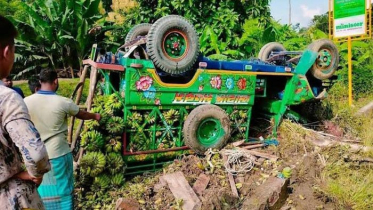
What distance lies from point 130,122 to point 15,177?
3.09 m

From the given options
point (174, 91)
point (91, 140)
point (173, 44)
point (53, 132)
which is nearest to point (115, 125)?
point (91, 140)

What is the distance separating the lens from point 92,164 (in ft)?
14.5

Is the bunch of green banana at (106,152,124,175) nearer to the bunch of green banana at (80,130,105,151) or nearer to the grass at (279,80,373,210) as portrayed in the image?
the bunch of green banana at (80,130,105,151)

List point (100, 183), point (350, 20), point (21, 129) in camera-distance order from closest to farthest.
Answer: point (21, 129) → point (100, 183) → point (350, 20)

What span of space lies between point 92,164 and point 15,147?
2721 mm

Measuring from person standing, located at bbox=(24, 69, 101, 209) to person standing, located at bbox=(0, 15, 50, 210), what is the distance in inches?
66.3

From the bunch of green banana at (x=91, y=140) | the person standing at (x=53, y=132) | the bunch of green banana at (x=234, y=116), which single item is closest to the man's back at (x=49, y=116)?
the person standing at (x=53, y=132)

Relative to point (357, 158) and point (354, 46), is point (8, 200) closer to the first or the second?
point (357, 158)

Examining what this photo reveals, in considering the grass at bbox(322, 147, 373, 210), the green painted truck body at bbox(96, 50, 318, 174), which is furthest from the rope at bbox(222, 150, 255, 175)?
the grass at bbox(322, 147, 373, 210)

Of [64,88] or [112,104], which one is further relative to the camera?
[64,88]

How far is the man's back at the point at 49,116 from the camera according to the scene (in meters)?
3.43

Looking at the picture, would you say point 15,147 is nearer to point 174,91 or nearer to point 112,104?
point 112,104

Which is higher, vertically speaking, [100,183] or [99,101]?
[99,101]

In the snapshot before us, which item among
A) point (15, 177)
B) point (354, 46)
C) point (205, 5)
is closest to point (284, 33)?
point (354, 46)
